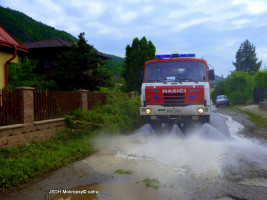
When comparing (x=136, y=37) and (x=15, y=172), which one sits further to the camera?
(x=136, y=37)

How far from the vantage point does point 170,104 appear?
8375 millimetres

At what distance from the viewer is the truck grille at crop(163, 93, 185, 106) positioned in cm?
826

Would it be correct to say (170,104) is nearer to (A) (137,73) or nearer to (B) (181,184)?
(B) (181,184)

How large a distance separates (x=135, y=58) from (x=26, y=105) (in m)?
17.8

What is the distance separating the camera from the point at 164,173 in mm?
4879

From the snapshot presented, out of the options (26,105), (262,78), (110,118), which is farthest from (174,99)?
(262,78)

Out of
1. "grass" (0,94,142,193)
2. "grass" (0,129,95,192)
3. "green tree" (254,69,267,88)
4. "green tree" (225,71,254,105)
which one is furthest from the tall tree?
"grass" (0,129,95,192)

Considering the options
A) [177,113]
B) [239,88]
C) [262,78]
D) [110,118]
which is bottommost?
[110,118]

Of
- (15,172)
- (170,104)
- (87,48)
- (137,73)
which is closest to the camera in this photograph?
(15,172)

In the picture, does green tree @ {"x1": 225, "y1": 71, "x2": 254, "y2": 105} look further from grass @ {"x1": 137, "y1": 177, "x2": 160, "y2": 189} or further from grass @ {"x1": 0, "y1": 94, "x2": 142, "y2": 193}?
grass @ {"x1": 137, "y1": 177, "x2": 160, "y2": 189}

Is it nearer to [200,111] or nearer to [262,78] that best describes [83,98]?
[200,111]

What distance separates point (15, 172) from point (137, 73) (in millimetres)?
19404

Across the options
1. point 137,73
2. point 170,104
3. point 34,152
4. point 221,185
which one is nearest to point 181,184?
point 221,185

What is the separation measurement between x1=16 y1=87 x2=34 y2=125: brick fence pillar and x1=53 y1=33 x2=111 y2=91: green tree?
7996 millimetres
